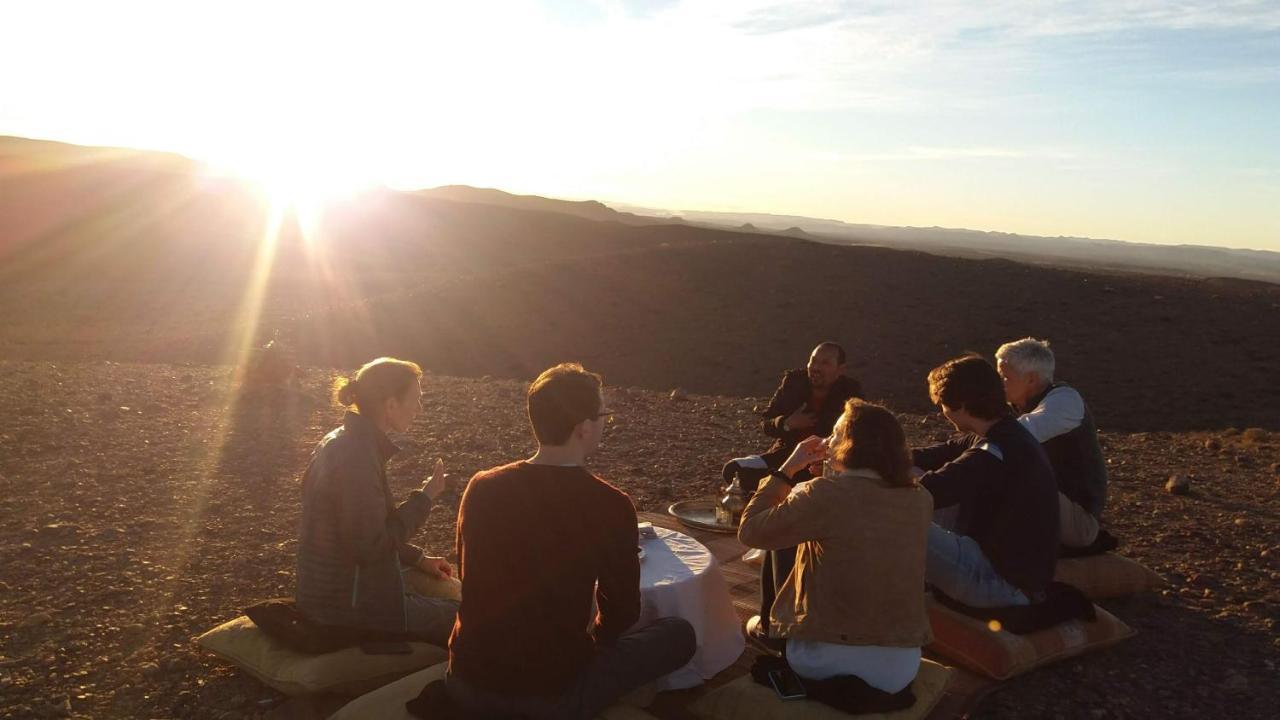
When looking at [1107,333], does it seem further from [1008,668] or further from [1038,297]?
[1008,668]

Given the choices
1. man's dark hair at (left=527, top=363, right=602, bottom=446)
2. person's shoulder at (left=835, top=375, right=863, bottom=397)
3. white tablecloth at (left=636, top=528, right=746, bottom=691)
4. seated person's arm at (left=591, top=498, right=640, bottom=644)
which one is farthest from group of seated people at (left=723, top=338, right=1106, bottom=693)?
person's shoulder at (left=835, top=375, right=863, bottom=397)

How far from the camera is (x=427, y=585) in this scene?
4.95 meters

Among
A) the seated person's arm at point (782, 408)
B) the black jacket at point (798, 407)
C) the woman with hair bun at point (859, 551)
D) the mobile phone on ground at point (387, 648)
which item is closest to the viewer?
the woman with hair bun at point (859, 551)

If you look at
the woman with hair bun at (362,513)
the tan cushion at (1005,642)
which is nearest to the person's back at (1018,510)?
the tan cushion at (1005,642)

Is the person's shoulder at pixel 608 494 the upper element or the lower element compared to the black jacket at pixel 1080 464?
upper

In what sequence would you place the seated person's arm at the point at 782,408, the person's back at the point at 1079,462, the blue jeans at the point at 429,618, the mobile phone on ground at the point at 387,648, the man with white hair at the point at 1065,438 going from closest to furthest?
the mobile phone on ground at the point at 387,648 < the blue jeans at the point at 429,618 < the man with white hair at the point at 1065,438 < the person's back at the point at 1079,462 < the seated person's arm at the point at 782,408

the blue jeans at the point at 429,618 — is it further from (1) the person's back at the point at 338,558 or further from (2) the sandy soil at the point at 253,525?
(2) the sandy soil at the point at 253,525

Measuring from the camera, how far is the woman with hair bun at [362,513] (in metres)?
4.00

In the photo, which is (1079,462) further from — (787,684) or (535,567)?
(535,567)

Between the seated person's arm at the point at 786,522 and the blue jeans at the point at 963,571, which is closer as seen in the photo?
the seated person's arm at the point at 786,522

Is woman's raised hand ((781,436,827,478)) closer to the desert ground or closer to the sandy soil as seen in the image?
the sandy soil

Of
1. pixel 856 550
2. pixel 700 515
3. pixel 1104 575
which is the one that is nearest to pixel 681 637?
pixel 856 550

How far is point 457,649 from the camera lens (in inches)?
136

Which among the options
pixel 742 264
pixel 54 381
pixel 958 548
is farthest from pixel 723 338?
pixel 958 548
